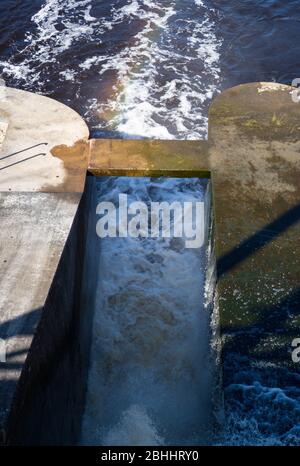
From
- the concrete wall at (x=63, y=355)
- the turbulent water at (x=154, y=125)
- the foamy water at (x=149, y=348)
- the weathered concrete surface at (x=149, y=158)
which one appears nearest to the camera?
the concrete wall at (x=63, y=355)

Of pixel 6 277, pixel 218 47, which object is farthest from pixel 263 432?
pixel 218 47

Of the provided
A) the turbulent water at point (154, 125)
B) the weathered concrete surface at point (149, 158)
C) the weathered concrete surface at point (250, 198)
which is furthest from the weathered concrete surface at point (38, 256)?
the turbulent water at point (154, 125)

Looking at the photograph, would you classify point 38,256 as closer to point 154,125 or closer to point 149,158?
point 149,158

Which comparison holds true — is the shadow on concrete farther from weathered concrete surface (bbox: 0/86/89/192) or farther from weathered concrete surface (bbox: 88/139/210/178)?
weathered concrete surface (bbox: 0/86/89/192)

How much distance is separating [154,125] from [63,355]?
6294mm

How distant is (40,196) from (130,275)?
264cm

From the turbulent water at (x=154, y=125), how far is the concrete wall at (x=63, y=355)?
2.09 feet

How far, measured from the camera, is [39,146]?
642 cm

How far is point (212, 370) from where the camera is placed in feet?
17.5

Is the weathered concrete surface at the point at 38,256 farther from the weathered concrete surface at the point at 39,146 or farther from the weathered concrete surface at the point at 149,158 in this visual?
the weathered concrete surface at the point at 149,158

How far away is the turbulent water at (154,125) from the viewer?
560 centimetres

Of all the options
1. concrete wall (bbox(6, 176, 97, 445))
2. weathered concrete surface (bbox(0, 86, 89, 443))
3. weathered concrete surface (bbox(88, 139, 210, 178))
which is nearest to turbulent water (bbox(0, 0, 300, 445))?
concrete wall (bbox(6, 176, 97, 445))

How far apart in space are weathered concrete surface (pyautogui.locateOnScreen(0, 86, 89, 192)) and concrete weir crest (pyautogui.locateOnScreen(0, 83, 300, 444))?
0.02 metres

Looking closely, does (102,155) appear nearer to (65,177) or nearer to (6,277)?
(65,177)
